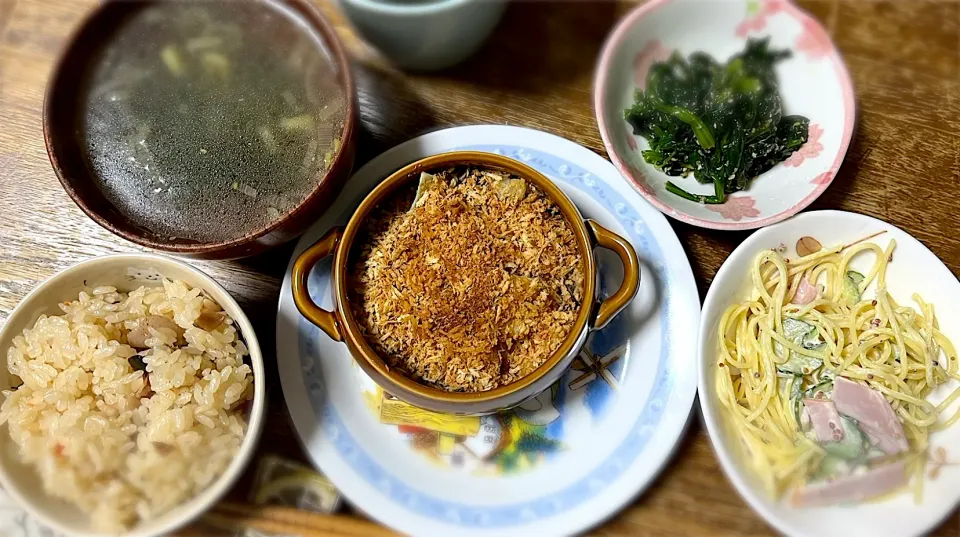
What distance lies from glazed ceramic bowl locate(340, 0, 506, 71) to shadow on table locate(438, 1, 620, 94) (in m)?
0.06

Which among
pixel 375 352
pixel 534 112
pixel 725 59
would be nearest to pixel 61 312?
pixel 375 352

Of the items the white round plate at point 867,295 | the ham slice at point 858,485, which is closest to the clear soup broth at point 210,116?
the white round plate at point 867,295

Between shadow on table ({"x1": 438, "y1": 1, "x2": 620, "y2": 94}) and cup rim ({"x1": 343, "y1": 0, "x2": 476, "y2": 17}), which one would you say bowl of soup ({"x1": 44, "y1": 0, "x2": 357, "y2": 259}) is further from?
shadow on table ({"x1": 438, "y1": 1, "x2": 620, "y2": 94})

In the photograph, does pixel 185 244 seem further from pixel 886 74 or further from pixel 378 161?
pixel 886 74

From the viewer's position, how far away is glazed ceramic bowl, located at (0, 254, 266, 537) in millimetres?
991

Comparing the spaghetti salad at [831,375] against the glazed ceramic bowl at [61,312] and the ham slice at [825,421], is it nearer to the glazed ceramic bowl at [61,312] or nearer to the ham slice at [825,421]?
the ham slice at [825,421]

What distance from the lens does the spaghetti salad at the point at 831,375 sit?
43.1 inches

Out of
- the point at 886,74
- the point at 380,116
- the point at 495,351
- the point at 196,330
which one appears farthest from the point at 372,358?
the point at 886,74

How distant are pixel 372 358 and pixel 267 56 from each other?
578 mm

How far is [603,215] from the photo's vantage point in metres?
1.22

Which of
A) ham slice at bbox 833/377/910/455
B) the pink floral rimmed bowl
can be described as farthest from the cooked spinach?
ham slice at bbox 833/377/910/455

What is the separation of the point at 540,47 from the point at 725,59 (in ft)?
1.24

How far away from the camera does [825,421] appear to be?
3.67 feet

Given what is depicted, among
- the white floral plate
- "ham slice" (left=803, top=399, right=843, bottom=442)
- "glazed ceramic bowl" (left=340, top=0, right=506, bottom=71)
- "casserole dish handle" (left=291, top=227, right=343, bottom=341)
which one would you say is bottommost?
the white floral plate
